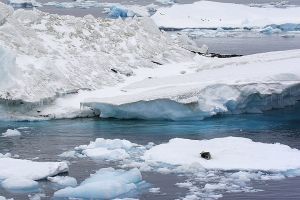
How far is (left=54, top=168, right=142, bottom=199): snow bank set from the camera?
10.8m

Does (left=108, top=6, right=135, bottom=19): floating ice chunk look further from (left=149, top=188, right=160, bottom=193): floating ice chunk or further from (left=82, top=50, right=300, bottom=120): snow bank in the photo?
(left=149, top=188, right=160, bottom=193): floating ice chunk

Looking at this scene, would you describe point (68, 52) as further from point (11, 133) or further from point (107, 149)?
point (107, 149)

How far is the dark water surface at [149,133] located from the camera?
468 inches

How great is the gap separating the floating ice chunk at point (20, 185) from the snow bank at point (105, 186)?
66 centimetres

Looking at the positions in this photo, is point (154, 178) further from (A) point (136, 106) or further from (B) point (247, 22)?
(B) point (247, 22)

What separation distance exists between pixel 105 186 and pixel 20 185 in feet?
5.05

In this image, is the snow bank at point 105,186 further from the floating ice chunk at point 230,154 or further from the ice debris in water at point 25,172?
the floating ice chunk at point 230,154

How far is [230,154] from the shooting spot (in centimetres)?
1341

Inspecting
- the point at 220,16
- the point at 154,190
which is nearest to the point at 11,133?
the point at 154,190

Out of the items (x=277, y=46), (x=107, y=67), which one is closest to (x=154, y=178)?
(x=107, y=67)

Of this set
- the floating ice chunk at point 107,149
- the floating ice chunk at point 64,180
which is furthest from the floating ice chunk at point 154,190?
the floating ice chunk at point 107,149

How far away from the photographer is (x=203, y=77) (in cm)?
1881

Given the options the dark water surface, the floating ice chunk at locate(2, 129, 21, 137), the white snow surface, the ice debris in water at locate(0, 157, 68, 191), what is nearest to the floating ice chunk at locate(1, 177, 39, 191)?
the ice debris in water at locate(0, 157, 68, 191)

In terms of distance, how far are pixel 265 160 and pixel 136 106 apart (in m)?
5.19
